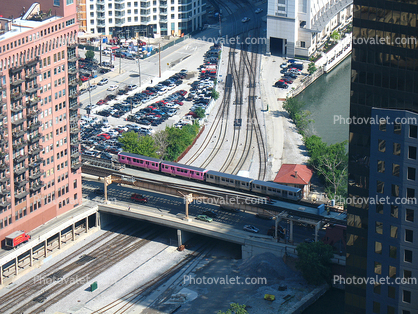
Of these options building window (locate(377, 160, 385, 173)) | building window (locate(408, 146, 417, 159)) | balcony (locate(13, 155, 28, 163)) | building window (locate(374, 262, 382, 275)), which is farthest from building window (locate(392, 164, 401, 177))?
balcony (locate(13, 155, 28, 163))

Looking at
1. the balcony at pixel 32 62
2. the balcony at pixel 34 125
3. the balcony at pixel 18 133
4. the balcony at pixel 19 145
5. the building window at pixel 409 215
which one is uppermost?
the balcony at pixel 32 62

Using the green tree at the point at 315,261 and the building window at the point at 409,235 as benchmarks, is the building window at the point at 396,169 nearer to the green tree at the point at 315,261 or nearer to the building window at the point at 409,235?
the building window at the point at 409,235

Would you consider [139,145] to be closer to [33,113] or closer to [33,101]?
[33,113]

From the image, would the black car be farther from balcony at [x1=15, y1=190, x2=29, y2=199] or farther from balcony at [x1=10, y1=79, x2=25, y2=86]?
balcony at [x1=10, y1=79, x2=25, y2=86]

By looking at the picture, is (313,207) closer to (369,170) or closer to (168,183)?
(168,183)

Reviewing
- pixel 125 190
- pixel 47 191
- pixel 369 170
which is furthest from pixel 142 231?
pixel 369 170

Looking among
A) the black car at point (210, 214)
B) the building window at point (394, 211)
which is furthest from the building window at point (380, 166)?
the black car at point (210, 214)
